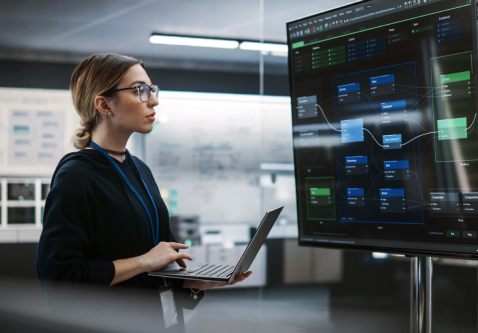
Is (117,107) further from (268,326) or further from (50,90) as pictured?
(50,90)

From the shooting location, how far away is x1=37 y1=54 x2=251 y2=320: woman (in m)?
0.95

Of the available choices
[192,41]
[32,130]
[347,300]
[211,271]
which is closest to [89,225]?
[211,271]

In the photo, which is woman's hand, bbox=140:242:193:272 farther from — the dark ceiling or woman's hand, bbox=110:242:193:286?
the dark ceiling

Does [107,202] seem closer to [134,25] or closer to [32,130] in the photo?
[134,25]

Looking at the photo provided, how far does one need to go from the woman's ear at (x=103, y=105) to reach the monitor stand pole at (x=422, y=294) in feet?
3.50

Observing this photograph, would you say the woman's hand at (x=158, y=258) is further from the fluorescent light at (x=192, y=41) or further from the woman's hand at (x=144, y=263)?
the fluorescent light at (x=192, y=41)

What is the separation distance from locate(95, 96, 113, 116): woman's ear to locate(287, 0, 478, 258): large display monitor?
0.69m

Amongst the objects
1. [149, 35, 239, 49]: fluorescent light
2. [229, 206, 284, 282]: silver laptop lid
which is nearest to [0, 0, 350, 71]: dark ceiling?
[149, 35, 239, 49]: fluorescent light

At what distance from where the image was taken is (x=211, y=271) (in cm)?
107

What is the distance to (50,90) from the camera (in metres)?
3.95

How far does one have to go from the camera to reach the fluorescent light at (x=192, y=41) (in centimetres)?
365

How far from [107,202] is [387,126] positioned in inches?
35.2

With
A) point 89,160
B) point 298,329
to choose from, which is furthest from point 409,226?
point 298,329

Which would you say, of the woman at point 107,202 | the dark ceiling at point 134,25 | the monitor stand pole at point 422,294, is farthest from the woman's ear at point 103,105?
the dark ceiling at point 134,25
